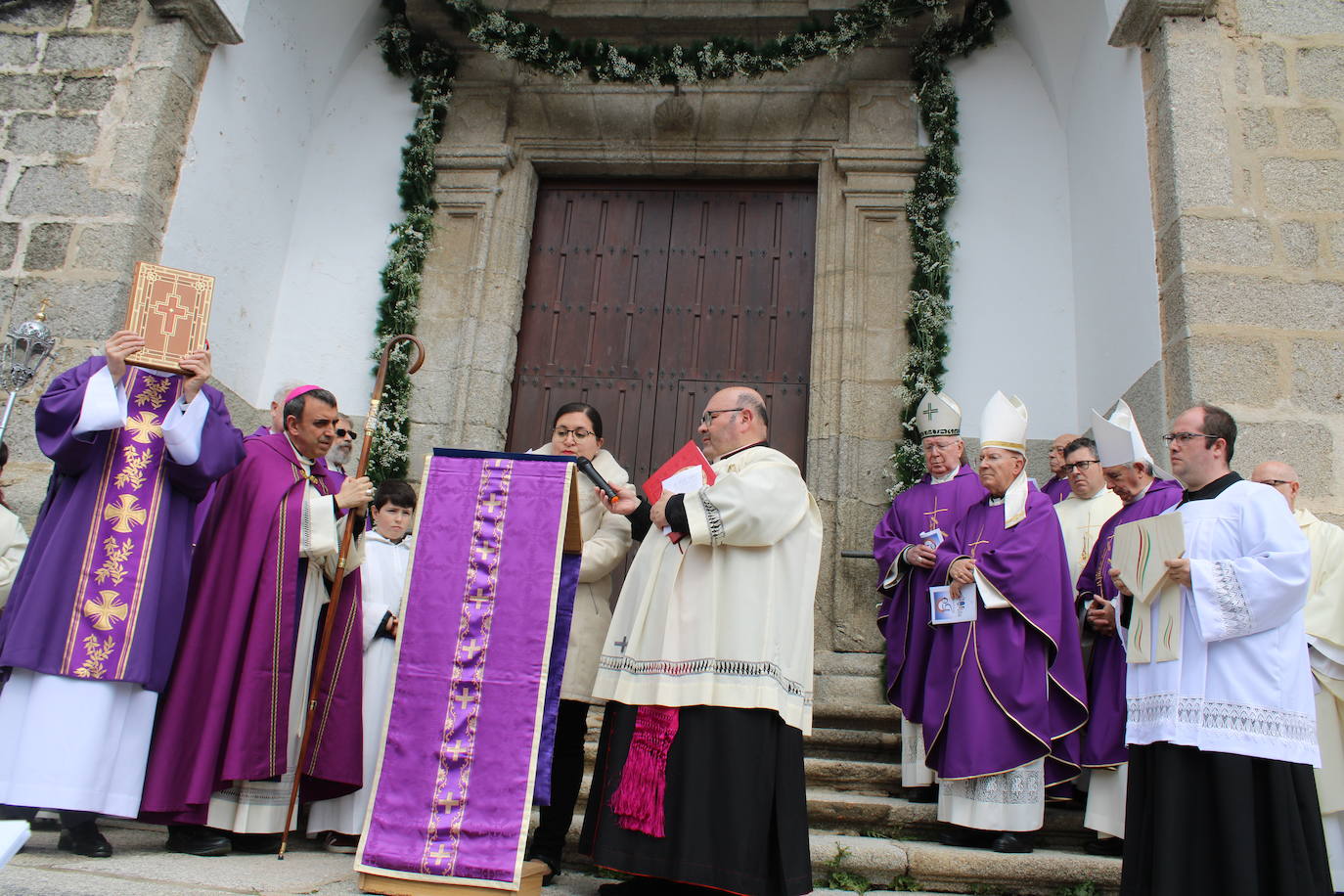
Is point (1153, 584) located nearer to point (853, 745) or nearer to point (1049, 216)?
point (853, 745)

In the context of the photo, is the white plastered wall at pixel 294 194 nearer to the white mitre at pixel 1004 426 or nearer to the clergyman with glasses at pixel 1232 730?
the white mitre at pixel 1004 426

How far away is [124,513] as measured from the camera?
371 centimetres

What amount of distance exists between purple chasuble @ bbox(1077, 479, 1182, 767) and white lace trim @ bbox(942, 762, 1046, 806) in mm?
294

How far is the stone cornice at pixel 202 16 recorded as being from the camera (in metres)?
5.75

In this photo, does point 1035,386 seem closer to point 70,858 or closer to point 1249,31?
point 1249,31

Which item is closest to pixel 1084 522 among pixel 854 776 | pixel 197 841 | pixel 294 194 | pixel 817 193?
pixel 854 776

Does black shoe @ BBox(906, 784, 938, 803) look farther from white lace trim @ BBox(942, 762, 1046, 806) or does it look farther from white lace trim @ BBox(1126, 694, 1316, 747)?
white lace trim @ BBox(1126, 694, 1316, 747)

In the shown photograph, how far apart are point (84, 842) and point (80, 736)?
0.33m

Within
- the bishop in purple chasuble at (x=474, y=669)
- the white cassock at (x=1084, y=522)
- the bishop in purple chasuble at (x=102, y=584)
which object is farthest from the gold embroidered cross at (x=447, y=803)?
the white cassock at (x=1084, y=522)

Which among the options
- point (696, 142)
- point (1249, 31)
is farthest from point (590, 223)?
point (1249, 31)

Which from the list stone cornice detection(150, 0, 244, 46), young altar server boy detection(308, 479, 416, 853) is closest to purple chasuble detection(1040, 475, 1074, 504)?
young altar server boy detection(308, 479, 416, 853)

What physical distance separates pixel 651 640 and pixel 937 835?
165 centimetres

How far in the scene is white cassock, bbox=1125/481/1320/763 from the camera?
10.6ft

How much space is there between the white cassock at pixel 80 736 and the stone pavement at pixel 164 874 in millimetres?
186
